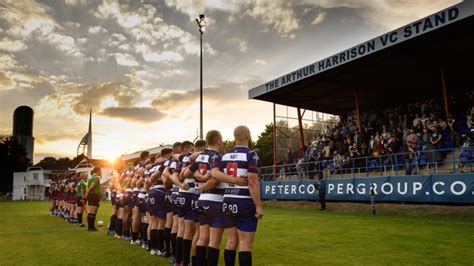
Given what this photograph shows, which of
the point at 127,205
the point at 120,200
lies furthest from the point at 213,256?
the point at 120,200

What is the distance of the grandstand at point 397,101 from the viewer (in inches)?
807

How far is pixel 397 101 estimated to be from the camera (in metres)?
36.2

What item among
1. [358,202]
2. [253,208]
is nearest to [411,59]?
[358,202]

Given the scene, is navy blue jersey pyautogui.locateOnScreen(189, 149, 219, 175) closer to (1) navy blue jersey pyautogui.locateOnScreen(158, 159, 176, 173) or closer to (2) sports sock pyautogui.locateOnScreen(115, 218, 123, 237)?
(1) navy blue jersey pyautogui.locateOnScreen(158, 159, 176, 173)

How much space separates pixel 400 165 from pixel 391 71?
33.5ft

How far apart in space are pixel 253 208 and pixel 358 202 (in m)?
19.1

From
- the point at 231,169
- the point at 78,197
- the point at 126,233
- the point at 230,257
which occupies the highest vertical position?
the point at 231,169

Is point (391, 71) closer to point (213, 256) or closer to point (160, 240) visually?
point (160, 240)

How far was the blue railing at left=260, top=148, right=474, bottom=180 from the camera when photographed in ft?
62.5

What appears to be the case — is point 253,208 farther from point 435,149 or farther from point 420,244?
point 435,149

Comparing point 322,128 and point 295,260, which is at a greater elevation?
point 322,128

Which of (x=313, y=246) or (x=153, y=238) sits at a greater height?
(x=153, y=238)

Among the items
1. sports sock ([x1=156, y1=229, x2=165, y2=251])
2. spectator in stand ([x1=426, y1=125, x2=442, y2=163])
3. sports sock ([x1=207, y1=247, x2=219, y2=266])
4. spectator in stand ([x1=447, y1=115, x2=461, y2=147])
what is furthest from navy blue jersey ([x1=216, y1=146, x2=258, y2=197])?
spectator in stand ([x1=447, y1=115, x2=461, y2=147])

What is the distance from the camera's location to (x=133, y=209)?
11680 mm
